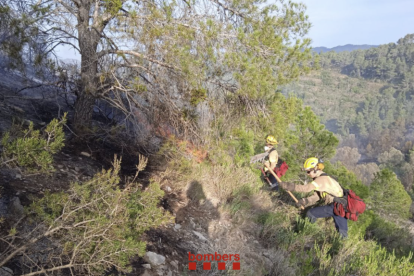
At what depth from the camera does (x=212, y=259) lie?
280 cm

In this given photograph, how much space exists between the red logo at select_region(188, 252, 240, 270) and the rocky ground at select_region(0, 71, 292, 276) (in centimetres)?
5

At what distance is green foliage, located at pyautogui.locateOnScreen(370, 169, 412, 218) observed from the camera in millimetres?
13711

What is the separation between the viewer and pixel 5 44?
154 inches

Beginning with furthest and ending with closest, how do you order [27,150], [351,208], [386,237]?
1. [386,237]
2. [351,208]
3. [27,150]

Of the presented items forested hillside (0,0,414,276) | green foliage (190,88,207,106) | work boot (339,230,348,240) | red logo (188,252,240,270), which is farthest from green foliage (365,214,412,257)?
green foliage (190,88,207,106)

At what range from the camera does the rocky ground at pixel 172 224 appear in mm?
2568

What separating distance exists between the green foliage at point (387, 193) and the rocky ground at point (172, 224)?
41.6 feet

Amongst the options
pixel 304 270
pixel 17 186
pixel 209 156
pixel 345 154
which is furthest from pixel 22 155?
pixel 345 154

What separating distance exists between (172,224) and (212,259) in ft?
2.67

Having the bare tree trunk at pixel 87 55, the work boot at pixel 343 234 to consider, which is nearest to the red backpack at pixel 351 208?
the work boot at pixel 343 234

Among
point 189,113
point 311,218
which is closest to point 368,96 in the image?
point 311,218

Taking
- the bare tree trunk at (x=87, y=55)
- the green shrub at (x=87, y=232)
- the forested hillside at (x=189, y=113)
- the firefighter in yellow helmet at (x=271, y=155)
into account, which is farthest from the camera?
the firefighter in yellow helmet at (x=271, y=155)

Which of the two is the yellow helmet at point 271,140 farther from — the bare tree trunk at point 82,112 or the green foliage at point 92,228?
the green foliage at point 92,228

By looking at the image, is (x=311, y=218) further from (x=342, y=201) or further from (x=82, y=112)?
(x=82, y=112)
